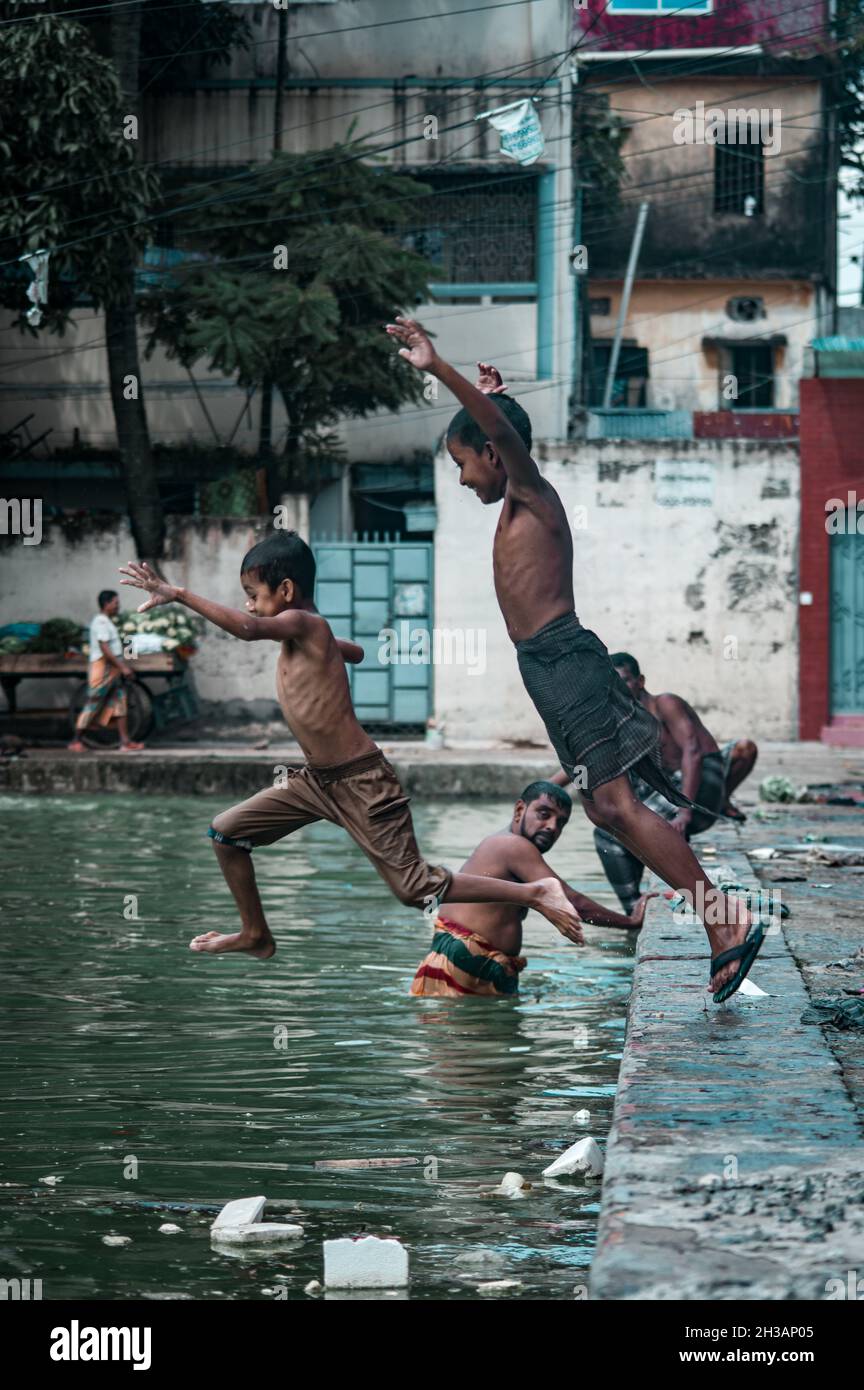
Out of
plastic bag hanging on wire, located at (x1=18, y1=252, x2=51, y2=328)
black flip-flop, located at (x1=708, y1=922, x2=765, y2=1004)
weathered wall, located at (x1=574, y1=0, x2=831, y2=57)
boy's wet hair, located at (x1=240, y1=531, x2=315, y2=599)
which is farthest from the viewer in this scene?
weathered wall, located at (x1=574, y1=0, x2=831, y2=57)

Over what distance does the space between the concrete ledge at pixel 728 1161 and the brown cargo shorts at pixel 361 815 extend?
1.11 m

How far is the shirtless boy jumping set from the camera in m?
6.05

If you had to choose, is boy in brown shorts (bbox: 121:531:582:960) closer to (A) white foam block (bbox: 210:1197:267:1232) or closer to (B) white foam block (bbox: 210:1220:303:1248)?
(A) white foam block (bbox: 210:1197:267:1232)

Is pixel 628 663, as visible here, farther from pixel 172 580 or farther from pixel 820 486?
pixel 172 580

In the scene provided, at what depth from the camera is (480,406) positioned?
5.89 m

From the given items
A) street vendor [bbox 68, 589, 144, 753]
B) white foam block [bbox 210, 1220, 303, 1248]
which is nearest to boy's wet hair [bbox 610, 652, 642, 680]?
white foam block [bbox 210, 1220, 303, 1248]

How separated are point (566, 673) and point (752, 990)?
123cm

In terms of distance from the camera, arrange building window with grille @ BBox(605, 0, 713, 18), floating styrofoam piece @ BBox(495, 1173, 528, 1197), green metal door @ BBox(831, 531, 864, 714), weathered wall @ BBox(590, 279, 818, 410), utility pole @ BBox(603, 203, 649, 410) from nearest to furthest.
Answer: floating styrofoam piece @ BBox(495, 1173, 528, 1197) < green metal door @ BBox(831, 531, 864, 714) < building window with grille @ BBox(605, 0, 713, 18) < utility pole @ BBox(603, 203, 649, 410) < weathered wall @ BBox(590, 279, 818, 410)

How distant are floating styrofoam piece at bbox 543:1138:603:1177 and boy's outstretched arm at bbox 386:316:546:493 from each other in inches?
80.6

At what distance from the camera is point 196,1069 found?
23.7 ft

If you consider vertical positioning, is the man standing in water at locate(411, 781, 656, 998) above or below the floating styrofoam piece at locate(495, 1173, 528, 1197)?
above

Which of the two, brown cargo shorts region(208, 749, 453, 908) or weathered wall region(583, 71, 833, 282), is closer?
brown cargo shorts region(208, 749, 453, 908)
